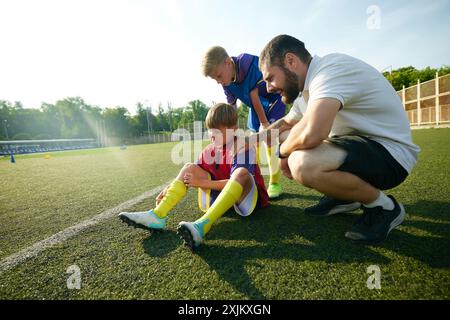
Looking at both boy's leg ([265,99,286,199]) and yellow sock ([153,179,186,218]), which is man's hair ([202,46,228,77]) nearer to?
boy's leg ([265,99,286,199])

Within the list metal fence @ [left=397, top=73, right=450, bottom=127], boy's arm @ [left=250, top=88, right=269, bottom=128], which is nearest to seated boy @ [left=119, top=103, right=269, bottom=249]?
boy's arm @ [left=250, top=88, right=269, bottom=128]

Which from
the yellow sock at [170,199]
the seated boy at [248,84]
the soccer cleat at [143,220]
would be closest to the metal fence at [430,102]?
the seated boy at [248,84]

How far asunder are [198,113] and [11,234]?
233 feet

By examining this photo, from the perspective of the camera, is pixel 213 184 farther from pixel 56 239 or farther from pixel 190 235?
pixel 56 239

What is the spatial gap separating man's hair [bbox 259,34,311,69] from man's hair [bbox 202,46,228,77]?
45.2 inches

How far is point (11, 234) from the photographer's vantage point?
234 cm

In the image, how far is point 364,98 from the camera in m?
1.84

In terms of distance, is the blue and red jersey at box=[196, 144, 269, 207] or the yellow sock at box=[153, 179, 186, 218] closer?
the yellow sock at box=[153, 179, 186, 218]

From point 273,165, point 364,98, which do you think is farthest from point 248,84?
point 364,98

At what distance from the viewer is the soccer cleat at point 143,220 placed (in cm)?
207

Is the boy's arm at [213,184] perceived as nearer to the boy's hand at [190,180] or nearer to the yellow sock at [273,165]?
the boy's hand at [190,180]

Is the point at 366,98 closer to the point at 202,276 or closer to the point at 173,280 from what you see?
the point at 202,276

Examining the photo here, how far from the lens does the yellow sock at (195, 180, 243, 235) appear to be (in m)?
1.97

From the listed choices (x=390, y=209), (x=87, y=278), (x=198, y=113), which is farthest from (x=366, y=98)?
(x=198, y=113)
